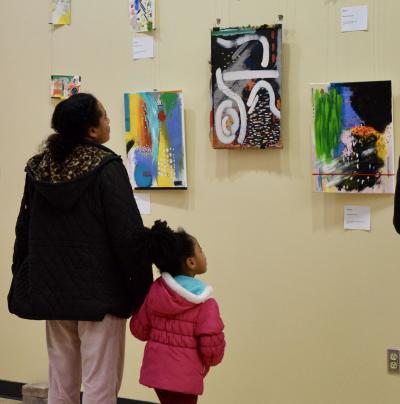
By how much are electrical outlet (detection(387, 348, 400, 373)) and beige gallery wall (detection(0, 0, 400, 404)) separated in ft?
0.10

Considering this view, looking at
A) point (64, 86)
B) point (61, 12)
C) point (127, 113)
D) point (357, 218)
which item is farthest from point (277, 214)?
point (61, 12)

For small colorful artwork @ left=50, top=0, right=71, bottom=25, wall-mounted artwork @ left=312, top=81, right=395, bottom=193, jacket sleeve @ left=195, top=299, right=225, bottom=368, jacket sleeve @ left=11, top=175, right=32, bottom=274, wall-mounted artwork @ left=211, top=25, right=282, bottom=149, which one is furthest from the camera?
small colorful artwork @ left=50, top=0, right=71, bottom=25

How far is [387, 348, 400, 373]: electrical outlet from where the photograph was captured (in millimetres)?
2816

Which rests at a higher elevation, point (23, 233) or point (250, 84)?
point (250, 84)

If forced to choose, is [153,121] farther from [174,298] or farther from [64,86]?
[174,298]

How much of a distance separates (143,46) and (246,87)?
0.59 m

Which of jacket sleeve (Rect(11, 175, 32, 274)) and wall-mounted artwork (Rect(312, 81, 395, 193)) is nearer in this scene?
jacket sleeve (Rect(11, 175, 32, 274))

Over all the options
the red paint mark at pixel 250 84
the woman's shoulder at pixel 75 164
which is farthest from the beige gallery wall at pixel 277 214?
the woman's shoulder at pixel 75 164

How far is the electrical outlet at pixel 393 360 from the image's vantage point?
9.24 feet

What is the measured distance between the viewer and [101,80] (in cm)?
334

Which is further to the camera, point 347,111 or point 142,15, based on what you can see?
point 142,15

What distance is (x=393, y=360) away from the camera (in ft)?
9.27

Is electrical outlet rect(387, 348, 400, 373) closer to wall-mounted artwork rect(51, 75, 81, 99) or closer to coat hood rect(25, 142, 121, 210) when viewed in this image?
coat hood rect(25, 142, 121, 210)

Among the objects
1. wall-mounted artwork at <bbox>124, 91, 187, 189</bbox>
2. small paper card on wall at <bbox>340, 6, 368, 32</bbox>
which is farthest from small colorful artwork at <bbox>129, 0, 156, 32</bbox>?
small paper card on wall at <bbox>340, 6, 368, 32</bbox>
